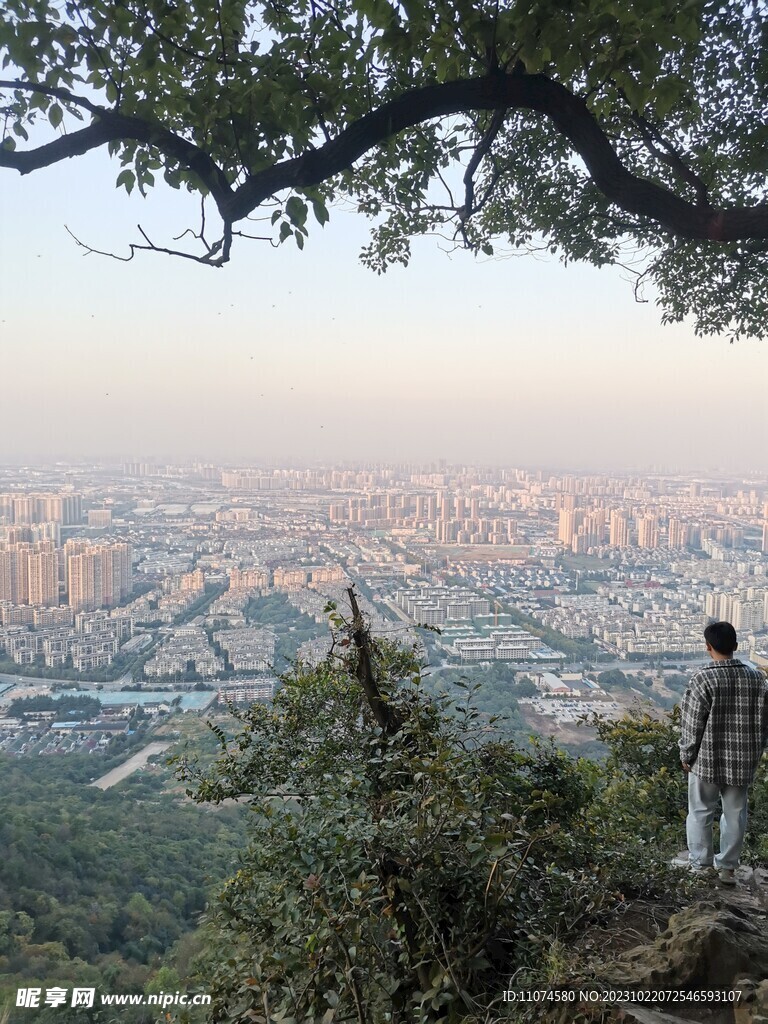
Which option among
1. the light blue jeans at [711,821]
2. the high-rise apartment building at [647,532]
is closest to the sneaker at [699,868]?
the light blue jeans at [711,821]

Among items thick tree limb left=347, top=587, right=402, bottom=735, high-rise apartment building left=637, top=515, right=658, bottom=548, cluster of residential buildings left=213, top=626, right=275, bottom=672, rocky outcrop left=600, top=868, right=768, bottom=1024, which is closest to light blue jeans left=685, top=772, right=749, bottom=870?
rocky outcrop left=600, top=868, right=768, bottom=1024

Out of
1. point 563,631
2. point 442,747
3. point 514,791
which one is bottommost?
point 563,631

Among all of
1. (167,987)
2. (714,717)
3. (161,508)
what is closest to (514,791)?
(714,717)

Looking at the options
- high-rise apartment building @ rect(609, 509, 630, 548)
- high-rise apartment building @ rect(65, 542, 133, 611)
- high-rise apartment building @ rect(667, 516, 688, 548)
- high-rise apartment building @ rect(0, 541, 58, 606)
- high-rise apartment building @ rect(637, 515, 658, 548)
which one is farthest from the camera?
high-rise apartment building @ rect(65, 542, 133, 611)

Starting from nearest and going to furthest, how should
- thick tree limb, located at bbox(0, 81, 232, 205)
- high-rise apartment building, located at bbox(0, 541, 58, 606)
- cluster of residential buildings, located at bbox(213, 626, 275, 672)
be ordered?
thick tree limb, located at bbox(0, 81, 232, 205), cluster of residential buildings, located at bbox(213, 626, 275, 672), high-rise apartment building, located at bbox(0, 541, 58, 606)

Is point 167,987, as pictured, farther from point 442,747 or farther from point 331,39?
point 331,39

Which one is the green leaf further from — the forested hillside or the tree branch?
the forested hillside
